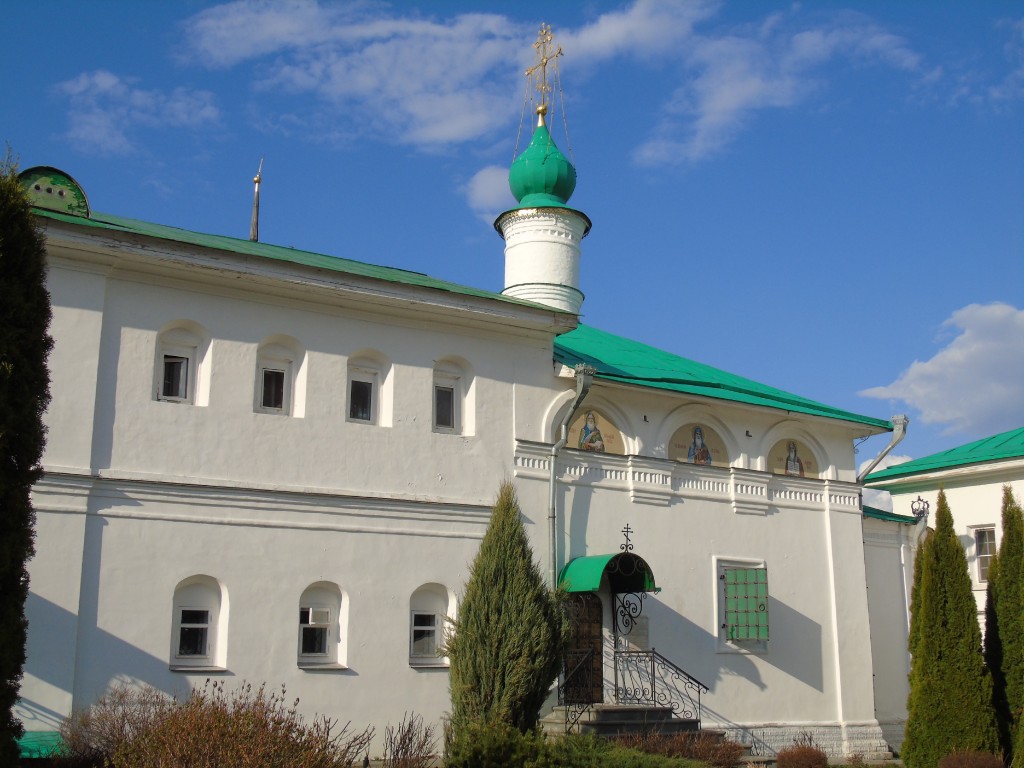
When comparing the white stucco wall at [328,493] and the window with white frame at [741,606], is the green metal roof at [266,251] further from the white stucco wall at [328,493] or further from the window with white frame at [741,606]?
the window with white frame at [741,606]

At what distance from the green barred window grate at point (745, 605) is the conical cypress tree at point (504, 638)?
4158 mm

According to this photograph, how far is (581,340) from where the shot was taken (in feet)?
61.2

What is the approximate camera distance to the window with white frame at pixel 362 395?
47.2 ft

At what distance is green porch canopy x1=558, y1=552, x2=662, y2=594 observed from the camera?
14.6 meters

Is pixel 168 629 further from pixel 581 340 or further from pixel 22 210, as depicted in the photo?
pixel 581 340

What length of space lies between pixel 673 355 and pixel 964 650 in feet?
24.5

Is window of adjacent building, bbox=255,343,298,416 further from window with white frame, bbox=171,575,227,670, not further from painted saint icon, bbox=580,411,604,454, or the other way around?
painted saint icon, bbox=580,411,604,454

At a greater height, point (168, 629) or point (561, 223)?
point (561, 223)

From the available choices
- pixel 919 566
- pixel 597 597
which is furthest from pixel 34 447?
pixel 919 566

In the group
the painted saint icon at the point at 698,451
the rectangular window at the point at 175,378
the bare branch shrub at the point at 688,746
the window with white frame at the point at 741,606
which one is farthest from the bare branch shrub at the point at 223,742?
the painted saint icon at the point at 698,451

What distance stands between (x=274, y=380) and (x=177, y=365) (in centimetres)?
118

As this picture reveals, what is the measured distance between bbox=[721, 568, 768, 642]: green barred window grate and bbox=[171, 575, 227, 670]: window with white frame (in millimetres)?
7447

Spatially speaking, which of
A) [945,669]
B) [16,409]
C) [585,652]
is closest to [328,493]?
[585,652]

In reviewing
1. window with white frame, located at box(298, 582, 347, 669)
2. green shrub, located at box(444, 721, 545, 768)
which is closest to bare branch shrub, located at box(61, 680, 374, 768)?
green shrub, located at box(444, 721, 545, 768)
